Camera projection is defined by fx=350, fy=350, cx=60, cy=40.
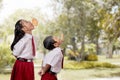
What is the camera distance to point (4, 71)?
937 centimetres

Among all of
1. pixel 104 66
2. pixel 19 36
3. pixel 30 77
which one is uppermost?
pixel 19 36

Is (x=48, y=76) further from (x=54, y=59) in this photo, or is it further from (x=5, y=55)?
(x=5, y=55)

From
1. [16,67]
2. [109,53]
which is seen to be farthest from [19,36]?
[109,53]

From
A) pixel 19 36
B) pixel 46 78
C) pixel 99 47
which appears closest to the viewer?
pixel 46 78

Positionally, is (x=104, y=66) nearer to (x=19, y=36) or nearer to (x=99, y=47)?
(x=99, y=47)

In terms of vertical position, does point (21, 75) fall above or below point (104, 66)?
above

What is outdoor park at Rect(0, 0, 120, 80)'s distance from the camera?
9.16 meters

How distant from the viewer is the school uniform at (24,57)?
3.23m

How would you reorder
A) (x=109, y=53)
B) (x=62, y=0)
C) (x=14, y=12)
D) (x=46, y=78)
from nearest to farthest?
(x=46, y=78), (x=62, y=0), (x=14, y=12), (x=109, y=53)

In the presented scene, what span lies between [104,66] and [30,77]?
9.54 m

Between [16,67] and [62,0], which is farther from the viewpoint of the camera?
[62,0]

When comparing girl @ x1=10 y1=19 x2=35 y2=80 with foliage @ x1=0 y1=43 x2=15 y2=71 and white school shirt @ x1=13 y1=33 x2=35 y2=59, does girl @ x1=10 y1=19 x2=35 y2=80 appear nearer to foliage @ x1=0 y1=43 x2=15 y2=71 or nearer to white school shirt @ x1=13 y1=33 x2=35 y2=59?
white school shirt @ x1=13 y1=33 x2=35 y2=59

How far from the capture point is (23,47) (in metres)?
3.23

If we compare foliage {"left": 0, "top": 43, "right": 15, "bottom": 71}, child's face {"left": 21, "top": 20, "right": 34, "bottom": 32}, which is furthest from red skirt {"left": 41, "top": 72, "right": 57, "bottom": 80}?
foliage {"left": 0, "top": 43, "right": 15, "bottom": 71}
